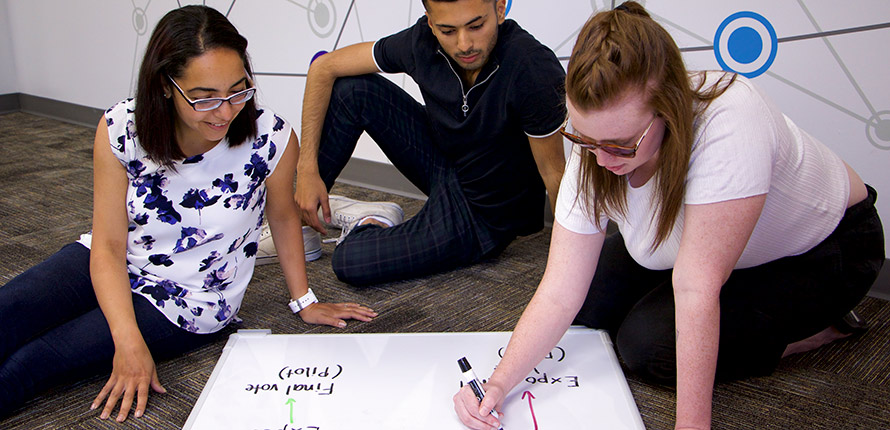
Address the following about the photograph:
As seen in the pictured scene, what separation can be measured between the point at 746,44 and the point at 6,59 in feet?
13.9

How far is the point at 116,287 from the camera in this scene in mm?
1335

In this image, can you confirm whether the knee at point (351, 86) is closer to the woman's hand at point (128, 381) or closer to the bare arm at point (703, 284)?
the woman's hand at point (128, 381)

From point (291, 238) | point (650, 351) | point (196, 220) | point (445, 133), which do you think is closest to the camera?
point (650, 351)

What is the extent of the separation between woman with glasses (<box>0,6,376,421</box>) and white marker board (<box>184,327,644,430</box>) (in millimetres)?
149

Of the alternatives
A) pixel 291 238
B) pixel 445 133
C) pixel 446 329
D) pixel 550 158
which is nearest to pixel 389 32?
pixel 445 133

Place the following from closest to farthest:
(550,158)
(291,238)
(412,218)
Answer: (291,238), (550,158), (412,218)

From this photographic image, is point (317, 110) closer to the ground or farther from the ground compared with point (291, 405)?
farther from the ground

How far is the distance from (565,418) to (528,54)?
0.87 meters

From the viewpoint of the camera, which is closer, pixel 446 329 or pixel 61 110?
pixel 446 329

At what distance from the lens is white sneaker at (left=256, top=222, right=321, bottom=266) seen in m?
2.04

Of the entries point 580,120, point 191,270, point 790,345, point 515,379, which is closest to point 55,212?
point 191,270

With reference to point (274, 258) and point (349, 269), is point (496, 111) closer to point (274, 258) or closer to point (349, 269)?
point (349, 269)

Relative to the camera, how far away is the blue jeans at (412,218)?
1873mm

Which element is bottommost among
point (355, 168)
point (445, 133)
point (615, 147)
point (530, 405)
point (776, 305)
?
point (355, 168)
